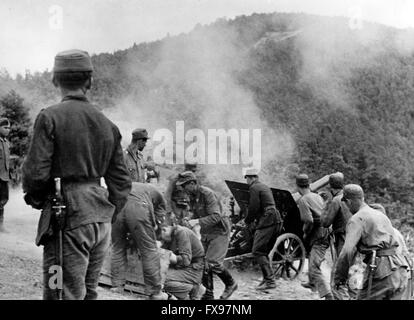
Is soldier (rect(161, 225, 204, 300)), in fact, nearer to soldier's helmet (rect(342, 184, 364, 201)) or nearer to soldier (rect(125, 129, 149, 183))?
soldier (rect(125, 129, 149, 183))

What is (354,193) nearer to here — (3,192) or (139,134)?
(139,134)

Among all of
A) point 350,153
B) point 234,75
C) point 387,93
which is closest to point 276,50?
point 234,75

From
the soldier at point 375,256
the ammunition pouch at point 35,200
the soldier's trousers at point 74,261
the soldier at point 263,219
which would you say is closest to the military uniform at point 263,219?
the soldier at point 263,219

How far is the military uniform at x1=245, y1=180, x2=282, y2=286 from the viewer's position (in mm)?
7277

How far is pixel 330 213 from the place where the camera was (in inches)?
259

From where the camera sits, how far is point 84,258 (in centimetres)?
322

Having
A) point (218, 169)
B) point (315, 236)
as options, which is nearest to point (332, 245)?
point (315, 236)

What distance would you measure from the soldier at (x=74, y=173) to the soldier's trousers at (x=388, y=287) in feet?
7.08

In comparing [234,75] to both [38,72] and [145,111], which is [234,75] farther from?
[38,72]

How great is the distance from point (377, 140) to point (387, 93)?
9.28 ft

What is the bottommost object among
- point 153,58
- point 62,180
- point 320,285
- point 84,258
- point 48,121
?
point 320,285

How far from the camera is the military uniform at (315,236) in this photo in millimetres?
6996

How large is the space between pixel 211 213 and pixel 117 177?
331cm

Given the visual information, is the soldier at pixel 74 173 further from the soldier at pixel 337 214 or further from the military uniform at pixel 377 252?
the soldier at pixel 337 214
